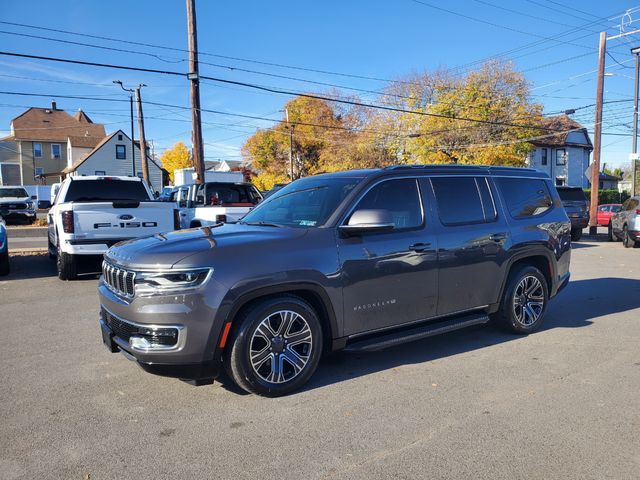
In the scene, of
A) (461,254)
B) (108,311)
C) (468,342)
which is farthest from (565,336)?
(108,311)

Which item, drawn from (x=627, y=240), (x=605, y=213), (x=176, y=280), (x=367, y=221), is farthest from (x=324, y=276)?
(x=605, y=213)

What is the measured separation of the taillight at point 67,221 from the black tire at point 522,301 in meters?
7.18

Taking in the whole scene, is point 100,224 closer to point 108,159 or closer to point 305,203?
point 305,203

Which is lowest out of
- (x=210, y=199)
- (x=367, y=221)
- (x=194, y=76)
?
(x=367, y=221)

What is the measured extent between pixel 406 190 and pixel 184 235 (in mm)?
2126

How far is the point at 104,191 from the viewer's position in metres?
10.6

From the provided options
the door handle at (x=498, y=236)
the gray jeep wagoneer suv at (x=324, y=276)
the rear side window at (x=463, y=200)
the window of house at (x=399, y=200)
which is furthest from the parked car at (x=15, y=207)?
the door handle at (x=498, y=236)

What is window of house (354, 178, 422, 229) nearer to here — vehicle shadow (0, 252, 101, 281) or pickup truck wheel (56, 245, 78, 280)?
Answer: pickup truck wheel (56, 245, 78, 280)

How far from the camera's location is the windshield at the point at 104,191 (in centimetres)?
1035

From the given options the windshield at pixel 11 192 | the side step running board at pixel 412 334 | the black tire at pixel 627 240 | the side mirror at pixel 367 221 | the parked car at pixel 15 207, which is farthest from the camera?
the windshield at pixel 11 192

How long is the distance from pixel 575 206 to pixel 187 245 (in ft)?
53.9

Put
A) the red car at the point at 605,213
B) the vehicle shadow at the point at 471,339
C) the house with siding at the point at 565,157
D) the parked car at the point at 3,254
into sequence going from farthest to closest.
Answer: the house with siding at the point at 565,157
the red car at the point at 605,213
the parked car at the point at 3,254
the vehicle shadow at the point at 471,339

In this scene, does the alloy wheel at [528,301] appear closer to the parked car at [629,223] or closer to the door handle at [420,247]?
the door handle at [420,247]

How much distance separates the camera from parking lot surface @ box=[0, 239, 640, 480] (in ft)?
10.0
